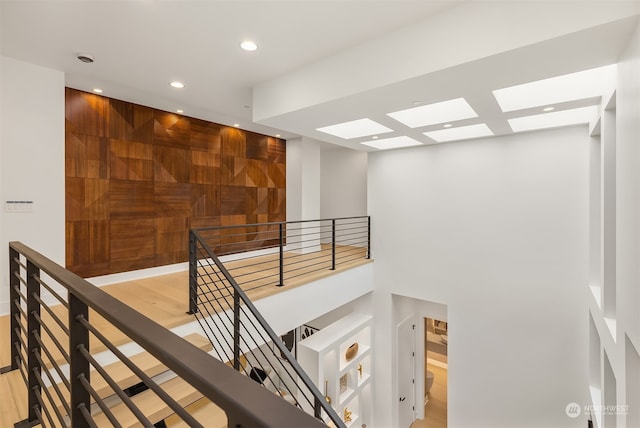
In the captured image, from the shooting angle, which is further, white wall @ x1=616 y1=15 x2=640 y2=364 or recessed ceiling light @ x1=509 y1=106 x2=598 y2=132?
recessed ceiling light @ x1=509 y1=106 x2=598 y2=132

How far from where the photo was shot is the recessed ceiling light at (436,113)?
3.25 m

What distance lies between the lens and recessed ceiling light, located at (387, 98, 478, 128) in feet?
10.7

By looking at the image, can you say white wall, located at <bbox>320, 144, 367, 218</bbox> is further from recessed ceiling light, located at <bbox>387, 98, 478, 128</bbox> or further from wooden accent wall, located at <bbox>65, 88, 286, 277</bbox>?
recessed ceiling light, located at <bbox>387, 98, 478, 128</bbox>

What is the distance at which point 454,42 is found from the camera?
2.26 metres

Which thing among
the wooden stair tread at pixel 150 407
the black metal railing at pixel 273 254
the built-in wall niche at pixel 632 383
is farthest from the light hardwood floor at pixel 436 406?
the wooden stair tread at pixel 150 407

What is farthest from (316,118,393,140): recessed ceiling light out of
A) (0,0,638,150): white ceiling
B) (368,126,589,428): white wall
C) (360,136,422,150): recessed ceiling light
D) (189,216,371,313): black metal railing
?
(368,126,589,428): white wall

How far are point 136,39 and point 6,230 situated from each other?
88.8 inches

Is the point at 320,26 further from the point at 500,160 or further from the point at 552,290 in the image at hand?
the point at 552,290

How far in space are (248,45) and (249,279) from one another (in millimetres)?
2885

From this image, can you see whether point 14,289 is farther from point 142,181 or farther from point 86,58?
point 142,181

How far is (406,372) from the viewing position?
6.05 meters

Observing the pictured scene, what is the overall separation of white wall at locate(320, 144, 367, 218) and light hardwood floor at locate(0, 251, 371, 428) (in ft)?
6.85

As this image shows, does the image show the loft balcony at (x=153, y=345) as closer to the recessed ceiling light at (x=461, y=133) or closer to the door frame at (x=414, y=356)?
the door frame at (x=414, y=356)

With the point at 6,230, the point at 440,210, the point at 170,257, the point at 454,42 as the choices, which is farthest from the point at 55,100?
the point at 440,210
